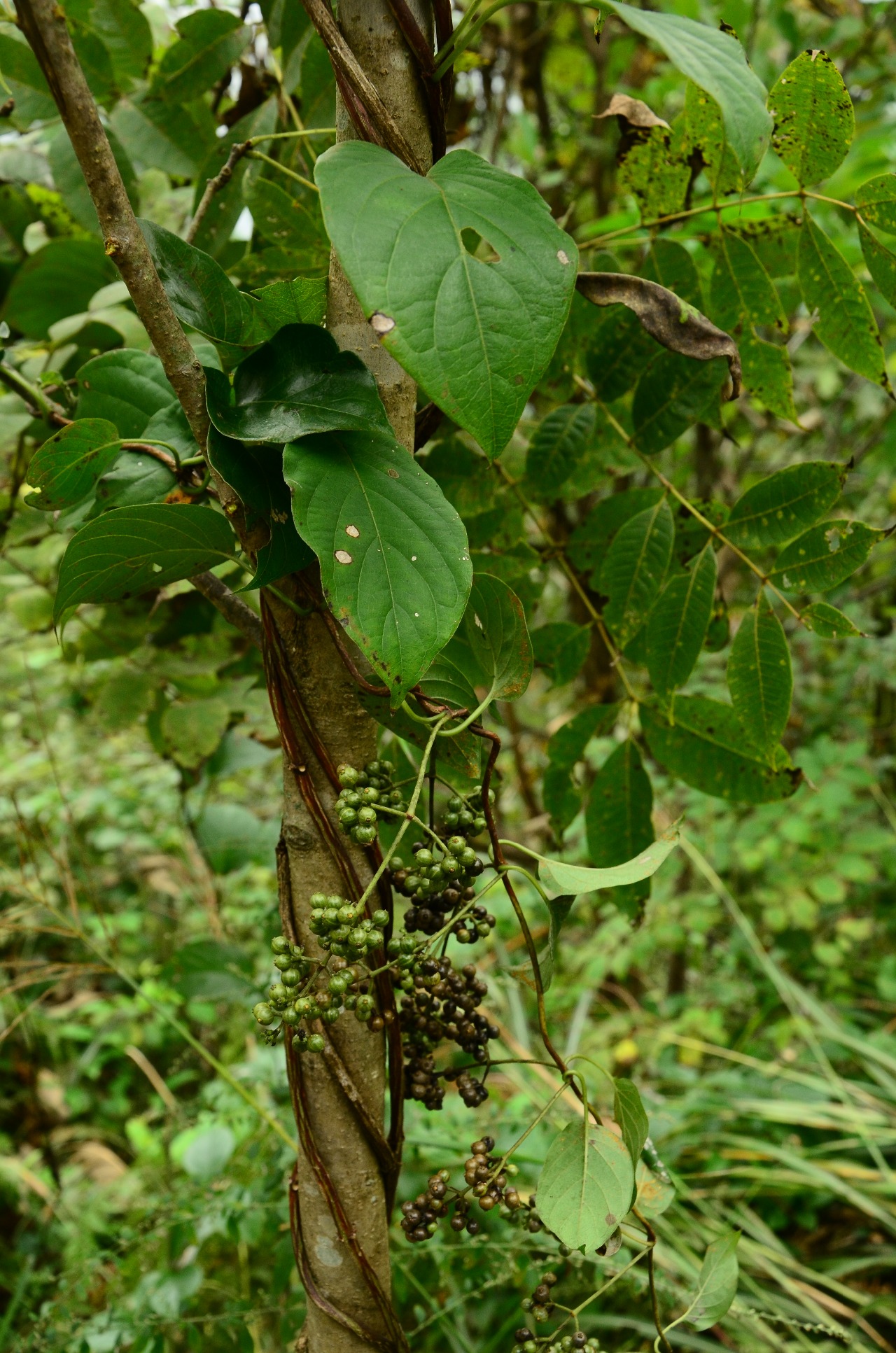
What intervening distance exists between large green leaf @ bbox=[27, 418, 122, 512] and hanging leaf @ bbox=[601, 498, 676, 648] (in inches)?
15.2

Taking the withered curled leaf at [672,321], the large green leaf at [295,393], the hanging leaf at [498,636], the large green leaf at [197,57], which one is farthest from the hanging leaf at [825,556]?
the large green leaf at [197,57]

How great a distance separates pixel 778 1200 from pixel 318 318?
1.75 metres

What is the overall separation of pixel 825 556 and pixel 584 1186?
1.51 feet

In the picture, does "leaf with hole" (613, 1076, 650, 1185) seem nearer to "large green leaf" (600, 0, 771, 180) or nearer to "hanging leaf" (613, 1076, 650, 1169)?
"hanging leaf" (613, 1076, 650, 1169)

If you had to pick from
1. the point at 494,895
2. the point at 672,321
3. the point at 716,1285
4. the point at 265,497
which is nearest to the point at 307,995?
the point at 265,497

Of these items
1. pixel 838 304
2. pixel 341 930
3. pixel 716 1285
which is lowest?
pixel 716 1285

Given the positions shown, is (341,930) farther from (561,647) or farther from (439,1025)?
(561,647)

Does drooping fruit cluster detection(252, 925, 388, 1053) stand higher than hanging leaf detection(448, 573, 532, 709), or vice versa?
hanging leaf detection(448, 573, 532, 709)

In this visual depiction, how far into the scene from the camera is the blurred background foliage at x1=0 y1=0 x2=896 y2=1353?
886 mm

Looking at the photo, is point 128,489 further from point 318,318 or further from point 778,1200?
point 778,1200

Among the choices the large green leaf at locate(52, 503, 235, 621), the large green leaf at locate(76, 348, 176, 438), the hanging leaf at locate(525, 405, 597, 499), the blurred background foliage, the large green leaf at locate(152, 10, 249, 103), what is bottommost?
the blurred background foliage

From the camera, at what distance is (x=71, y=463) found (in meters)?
0.57

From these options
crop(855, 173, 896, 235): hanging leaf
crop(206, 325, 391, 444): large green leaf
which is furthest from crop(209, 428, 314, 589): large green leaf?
crop(855, 173, 896, 235): hanging leaf

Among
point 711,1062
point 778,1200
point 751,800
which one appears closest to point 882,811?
point 711,1062
